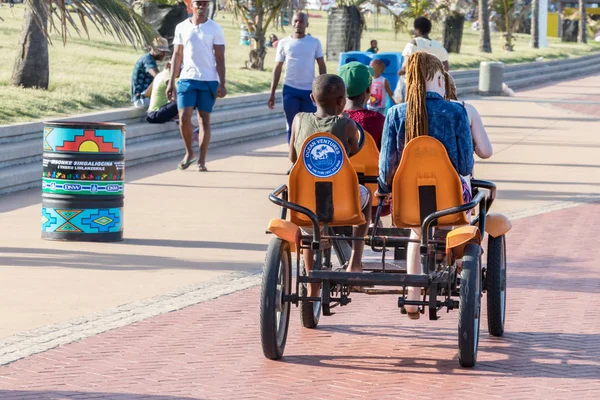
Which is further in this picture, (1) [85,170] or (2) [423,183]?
(1) [85,170]

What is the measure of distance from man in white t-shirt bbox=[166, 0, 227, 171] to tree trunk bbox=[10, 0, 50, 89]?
142 inches

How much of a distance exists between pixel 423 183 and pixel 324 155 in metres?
0.51

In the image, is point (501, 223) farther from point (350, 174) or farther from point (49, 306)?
point (49, 306)

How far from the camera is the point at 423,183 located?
618cm

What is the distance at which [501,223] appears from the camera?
660cm

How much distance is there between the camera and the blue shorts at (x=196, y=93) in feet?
44.5

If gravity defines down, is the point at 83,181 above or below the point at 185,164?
above

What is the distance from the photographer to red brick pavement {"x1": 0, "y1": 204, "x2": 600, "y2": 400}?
565 cm

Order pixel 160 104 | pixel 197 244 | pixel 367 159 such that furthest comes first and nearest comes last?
pixel 160 104, pixel 197 244, pixel 367 159

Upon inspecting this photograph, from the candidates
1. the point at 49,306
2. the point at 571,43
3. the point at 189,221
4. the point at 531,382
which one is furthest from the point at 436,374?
the point at 571,43

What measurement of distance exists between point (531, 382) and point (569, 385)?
0.18m

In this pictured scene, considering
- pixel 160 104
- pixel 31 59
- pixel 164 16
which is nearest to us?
pixel 160 104

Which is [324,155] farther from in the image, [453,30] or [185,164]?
[453,30]

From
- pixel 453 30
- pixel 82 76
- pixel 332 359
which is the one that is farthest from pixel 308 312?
pixel 453 30
